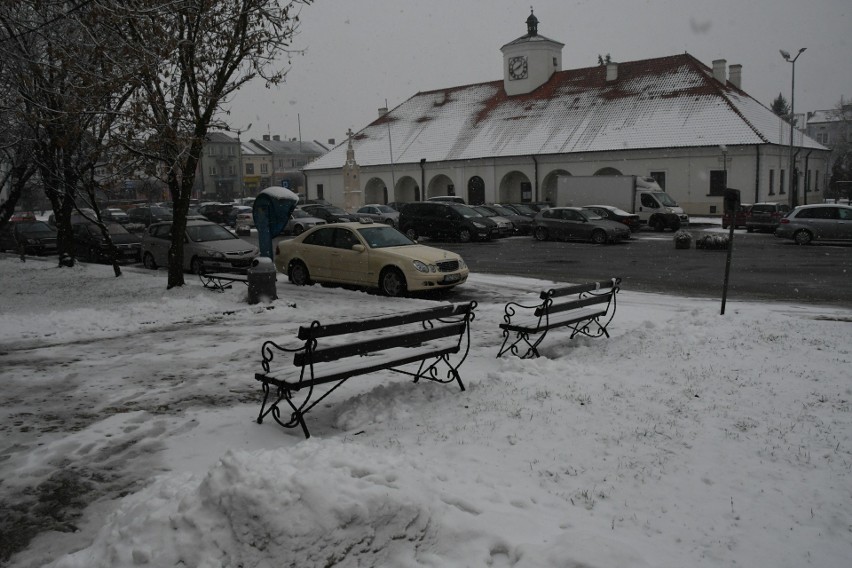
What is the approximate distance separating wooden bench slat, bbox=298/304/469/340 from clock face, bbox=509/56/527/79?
149 feet

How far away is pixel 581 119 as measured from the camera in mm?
44219

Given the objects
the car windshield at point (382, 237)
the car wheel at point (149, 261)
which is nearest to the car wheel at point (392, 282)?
the car windshield at point (382, 237)

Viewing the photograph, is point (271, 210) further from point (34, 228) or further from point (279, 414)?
point (34, 228)

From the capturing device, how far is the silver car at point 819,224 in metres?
24.5

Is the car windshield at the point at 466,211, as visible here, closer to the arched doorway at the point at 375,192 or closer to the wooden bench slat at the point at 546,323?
the wooden bench slat at the point at 546,323

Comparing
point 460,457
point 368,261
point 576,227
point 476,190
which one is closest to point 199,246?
point 368,261

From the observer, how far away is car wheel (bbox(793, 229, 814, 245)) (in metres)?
25.0

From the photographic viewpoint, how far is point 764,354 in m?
8.10

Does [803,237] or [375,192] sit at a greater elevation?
[375,192]

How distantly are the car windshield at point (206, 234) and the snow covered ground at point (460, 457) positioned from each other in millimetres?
9189

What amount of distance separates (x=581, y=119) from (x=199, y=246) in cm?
3195

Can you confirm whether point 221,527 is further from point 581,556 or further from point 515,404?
point 515,404

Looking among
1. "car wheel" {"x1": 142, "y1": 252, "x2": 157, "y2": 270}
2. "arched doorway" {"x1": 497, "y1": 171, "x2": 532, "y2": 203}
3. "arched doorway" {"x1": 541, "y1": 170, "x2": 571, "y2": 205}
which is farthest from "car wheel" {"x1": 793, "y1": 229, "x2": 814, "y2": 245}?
"arched doorway" {"x1": 497, "y1": 171, "x2": 532, "y2": 203}

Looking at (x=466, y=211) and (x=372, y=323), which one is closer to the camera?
(x=372, y=323)
